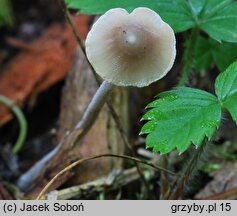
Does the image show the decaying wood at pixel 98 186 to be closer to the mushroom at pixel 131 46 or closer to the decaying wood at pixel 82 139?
the decaying wood at pixel 82 139

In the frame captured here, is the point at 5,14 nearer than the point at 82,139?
No

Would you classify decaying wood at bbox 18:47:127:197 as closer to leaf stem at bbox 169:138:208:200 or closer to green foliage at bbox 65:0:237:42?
leaf stem at bbox 169:138:208:200

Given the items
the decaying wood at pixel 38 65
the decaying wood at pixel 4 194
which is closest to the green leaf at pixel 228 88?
the decaying wood at pixel 4 194

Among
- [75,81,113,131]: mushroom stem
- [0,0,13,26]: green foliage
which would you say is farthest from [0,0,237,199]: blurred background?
[75,81,113,131]: mushroom stem

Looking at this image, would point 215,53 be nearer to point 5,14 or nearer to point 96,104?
point 96,104

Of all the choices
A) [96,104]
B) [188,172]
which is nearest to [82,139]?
[96,104]
